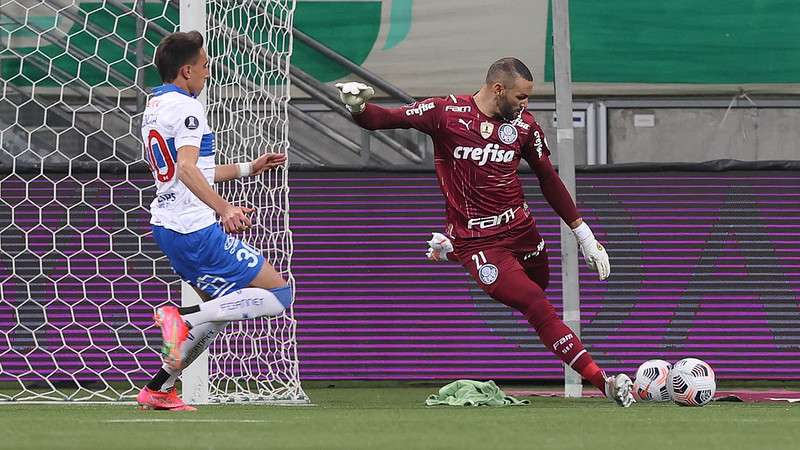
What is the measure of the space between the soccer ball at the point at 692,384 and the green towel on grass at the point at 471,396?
2.96ft

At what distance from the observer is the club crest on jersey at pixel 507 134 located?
28.4ft

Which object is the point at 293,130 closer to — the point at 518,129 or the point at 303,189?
the point at 303,189

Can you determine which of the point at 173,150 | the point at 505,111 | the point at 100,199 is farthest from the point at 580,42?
the point at 173,150

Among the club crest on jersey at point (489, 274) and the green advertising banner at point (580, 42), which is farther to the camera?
the green advertising banner at point (580, 42)

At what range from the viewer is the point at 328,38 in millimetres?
12234

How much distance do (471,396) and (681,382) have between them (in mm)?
1173

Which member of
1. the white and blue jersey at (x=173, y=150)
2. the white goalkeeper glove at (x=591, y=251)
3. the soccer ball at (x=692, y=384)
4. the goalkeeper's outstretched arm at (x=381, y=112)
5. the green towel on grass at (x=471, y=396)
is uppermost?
the goalkeeper's outstretched arm at (x=381, y=112)

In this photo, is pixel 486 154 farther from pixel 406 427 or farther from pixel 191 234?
pixel 406 427

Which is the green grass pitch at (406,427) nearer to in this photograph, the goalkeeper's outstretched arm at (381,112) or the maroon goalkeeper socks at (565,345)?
the maroon goalkeeper socks at (565,345)

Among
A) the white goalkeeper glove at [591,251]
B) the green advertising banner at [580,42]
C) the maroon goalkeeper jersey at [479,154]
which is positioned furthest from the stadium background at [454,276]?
the maroon goalkeeper jersey at [479,154]

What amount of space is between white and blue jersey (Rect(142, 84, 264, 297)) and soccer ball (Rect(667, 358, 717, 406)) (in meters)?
2.36

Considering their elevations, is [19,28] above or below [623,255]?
above

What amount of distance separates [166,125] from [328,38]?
16.0 ft

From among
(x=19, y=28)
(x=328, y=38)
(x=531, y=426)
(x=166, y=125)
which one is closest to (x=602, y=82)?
(x=328, y=38)
